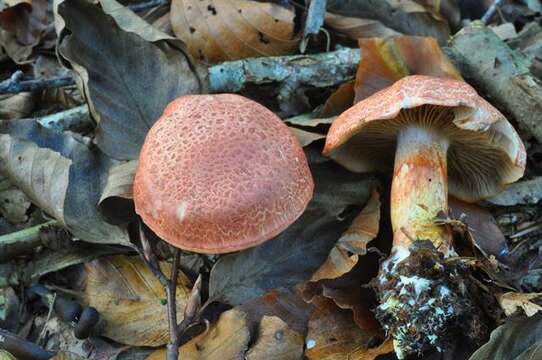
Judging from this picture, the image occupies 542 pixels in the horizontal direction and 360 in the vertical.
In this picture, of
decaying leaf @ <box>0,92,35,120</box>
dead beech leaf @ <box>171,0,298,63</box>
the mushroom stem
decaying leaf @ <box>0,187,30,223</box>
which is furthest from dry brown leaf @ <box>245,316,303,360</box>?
decaying leaf @ <box>0,92,35,120</box>

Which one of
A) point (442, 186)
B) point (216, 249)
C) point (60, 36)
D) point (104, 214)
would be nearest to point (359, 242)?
point (442, 186)

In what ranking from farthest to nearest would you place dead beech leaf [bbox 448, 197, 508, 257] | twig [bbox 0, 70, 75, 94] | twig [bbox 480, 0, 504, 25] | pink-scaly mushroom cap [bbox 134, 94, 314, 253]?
twig [bbox 480, 0, 504, 25]
twig [bbox 0, 70, 75, 94]
dead beech leaf [bbox 448, 197, 508, 257]
pink-scaly mushroom cap [bbox 134, 94, 314, 253]

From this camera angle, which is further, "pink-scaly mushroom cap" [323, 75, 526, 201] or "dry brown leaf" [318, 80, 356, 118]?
"dry brown leaf" [318, 80, 356, 118]

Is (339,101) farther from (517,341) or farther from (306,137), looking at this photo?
(517,341)

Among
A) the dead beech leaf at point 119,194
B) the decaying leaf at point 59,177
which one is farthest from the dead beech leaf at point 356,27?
the decaying leaf at point 59,177

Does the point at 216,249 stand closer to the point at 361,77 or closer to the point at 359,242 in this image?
the point at 359,242

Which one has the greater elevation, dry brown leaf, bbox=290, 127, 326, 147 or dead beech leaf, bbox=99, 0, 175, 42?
dead beech leaf, bbox=99, 0, 175, 42

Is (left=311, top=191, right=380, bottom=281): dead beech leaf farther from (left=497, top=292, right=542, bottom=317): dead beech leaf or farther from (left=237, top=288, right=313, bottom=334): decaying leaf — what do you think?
Answer: (left=497, top=292, right=542, bottom=317): dead beech leaf

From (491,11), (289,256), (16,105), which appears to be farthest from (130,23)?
(491,11)
